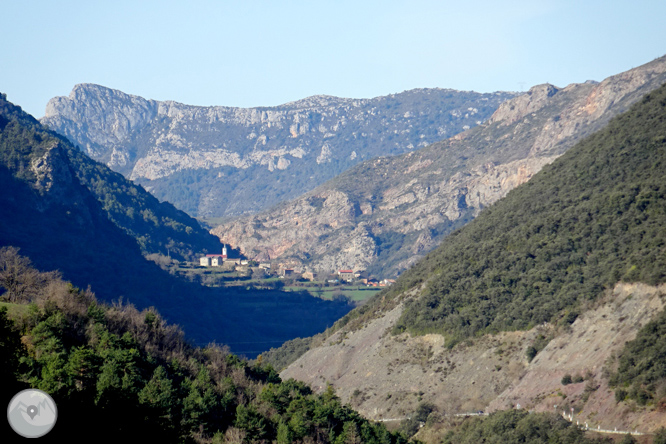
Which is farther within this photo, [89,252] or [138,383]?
[89,252]

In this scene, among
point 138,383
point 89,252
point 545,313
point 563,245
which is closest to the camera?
point 138,383

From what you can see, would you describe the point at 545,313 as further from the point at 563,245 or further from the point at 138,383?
the point at 138,383

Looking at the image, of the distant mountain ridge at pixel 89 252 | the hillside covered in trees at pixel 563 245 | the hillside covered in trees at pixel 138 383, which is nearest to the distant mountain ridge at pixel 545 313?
the hillside covered in trees at pixel 563 245

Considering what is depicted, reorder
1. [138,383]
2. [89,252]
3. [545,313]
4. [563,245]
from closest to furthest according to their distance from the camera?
[138,383], [545,313], [563,245], [89,252]

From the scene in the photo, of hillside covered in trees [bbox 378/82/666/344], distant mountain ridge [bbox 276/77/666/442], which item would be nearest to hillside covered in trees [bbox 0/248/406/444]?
distant mountain ridge [bbox 276/77/666/442]

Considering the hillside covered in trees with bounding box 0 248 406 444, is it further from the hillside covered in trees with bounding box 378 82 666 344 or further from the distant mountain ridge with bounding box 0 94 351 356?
the distant mountain ridge with bounding box 0 94 351 356

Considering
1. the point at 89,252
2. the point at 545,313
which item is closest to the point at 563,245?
the point at 545,313

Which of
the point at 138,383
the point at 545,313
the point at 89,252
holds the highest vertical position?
the point at 89,252

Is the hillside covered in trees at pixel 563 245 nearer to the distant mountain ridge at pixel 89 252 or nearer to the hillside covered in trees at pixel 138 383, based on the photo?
the hillside covered in trees at pixel 138 383

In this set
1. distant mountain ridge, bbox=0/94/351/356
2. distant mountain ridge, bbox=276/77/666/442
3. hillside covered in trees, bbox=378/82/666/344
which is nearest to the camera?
distant mountain ridge, bbox=276/77/666/442

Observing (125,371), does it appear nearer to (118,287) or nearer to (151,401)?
(151,401)

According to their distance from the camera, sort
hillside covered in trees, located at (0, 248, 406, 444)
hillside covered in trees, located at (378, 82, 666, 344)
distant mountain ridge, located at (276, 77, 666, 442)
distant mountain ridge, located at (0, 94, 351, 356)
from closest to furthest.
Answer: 1. hillside covered in trees, located at (0, 248, 406, 444)
2. distant mountain ridge, located at (276, 77, 666, 442)
3. hillside covered in trees, located at (378, 82, 666, 344)
4. distant mountain ridge, located at (0, 94, 351, 356)

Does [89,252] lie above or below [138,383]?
above

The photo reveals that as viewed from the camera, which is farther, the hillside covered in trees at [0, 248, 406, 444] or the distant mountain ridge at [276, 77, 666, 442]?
the distant mountain ridge at [276, 77, 666, 442]
